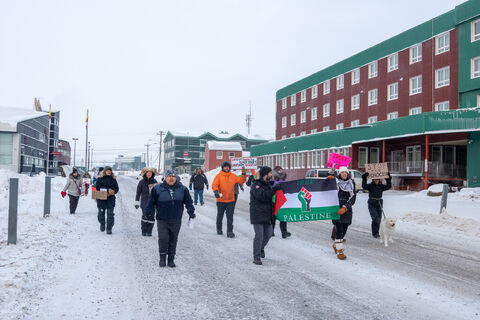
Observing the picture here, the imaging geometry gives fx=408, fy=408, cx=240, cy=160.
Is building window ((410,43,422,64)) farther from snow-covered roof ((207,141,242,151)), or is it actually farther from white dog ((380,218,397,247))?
snow-covered roof ((207,141,242,151))

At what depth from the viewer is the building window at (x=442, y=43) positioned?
32.4m

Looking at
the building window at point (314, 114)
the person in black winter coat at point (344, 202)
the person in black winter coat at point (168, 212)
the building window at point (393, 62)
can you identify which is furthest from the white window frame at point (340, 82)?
the person in black winter coat at point (168, 212)

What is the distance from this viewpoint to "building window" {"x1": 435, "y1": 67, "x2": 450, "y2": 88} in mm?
32406

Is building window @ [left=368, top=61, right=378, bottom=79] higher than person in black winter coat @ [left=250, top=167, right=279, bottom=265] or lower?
higher

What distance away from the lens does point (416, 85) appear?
35.8 m

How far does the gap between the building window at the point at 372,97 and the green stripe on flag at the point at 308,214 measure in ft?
115

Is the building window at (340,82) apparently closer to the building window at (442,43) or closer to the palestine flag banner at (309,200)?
the building window at (442,43)

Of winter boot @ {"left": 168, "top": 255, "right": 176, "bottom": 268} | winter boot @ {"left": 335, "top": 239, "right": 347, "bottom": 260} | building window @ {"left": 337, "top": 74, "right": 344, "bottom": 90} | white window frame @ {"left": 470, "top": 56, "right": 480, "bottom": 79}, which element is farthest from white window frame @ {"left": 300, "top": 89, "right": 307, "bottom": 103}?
winter boot @ {"left": 168, "top": 255, "right": 176, "bottom": 268}

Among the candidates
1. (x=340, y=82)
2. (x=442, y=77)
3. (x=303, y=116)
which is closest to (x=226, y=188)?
(x=442, y=77)

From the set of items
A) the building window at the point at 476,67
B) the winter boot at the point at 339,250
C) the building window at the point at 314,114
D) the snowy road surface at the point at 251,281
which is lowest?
the snowy road surface at the point at 251,281

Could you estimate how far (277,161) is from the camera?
175 ft

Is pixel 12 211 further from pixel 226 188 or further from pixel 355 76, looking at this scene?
pixel 355 76

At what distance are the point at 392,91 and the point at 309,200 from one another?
33674 millimetres

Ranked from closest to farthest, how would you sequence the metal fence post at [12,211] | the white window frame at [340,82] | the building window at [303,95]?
the metal fence post at [12,211], the white window frame at [340,82], the building window at [303,95]
